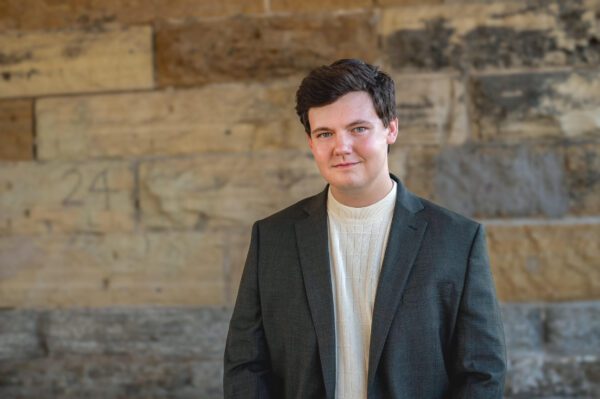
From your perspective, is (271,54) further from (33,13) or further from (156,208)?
(33,13)

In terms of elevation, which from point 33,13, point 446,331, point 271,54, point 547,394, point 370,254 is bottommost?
point 547,394

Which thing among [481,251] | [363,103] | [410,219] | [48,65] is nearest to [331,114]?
[363,103]

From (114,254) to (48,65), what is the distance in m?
0.95

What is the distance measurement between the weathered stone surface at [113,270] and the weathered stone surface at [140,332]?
50 mm

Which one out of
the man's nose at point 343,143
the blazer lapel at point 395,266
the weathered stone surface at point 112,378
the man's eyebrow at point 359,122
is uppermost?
the man's eyebrow at point 359,122

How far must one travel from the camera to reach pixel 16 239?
9.69 feet

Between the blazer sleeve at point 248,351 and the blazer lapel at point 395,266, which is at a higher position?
the blazer lapel at point 395,266

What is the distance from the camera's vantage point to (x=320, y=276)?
1575 millimetres

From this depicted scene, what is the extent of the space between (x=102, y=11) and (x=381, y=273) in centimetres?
208

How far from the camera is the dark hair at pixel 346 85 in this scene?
1.50 metres

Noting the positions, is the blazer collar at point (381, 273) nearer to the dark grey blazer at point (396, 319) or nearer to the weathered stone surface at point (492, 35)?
the dark grey blazer at point (396, 319)

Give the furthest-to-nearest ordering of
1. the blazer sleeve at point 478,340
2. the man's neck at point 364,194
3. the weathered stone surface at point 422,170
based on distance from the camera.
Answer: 1. the weathered stone surface at point 422,170
2. the man's neck at point 364,194
3. the blazer sleeve at point 478,340

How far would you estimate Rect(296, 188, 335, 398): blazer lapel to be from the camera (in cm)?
152

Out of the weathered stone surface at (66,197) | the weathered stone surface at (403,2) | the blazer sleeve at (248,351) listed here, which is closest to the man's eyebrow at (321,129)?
the blazer sleeve at (248,351)
